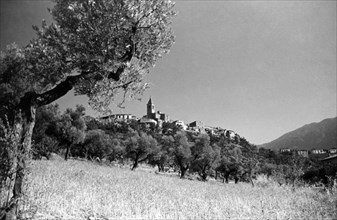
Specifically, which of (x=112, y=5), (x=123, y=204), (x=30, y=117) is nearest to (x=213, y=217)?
(x=123, y=204)

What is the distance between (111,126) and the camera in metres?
126

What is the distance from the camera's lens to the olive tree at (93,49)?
731 cm

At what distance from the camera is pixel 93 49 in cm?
762

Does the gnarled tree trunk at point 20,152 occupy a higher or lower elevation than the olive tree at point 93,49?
lower

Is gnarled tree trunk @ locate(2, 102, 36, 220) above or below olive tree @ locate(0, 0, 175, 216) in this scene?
below

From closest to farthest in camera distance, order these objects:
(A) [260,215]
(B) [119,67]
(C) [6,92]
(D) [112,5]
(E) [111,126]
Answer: (D) [112,5]
(B) [119,67]
(A) [260,215]
(C) [6,92]
(E) [111,126]

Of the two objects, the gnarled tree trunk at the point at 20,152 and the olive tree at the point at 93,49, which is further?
the olive tree at the point at 93,49

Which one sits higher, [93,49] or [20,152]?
[93,49]

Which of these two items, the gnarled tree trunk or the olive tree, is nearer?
the gnarled tree trunk

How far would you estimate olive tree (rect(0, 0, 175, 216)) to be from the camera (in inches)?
288

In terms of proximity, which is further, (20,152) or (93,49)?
(93,49)

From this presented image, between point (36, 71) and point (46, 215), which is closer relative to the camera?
point (46, 215)

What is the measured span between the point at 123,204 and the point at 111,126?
401ft

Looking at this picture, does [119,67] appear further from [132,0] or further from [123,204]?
[123,204]
